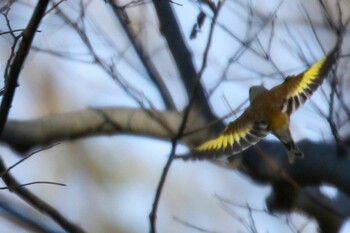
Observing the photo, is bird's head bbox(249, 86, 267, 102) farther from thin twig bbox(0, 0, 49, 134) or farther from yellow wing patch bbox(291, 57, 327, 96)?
thin twig bbox(0, 0, 49, 134)

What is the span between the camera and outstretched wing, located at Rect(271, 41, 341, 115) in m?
2.68

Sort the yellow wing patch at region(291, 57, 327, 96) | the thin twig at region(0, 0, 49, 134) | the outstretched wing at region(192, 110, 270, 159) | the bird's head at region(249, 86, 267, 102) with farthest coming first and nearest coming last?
the bird's head at region(249, 86, 267, 102), the yellow wing patch at region(291, 57, 327, 96), the outstretched wing at region(192, 110, 270, 159), the thin twig at region(0, 0, 49, 134)

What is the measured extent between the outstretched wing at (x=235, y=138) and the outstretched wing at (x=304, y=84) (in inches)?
6.2

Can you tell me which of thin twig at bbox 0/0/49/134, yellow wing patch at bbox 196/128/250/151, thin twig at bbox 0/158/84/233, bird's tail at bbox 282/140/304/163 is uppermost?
yellow wing patch at bbox 196/128/250/151

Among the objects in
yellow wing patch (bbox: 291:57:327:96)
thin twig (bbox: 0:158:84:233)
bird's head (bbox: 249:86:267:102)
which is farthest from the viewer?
bird's head (bbox: 249:86:267:102)

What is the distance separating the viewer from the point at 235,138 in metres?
2.71

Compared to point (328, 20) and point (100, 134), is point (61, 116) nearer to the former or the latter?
point (100, 134)

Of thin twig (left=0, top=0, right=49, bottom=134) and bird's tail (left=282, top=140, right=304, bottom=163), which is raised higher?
bird's tail (left=282, top=140, right=304, bottom=163)

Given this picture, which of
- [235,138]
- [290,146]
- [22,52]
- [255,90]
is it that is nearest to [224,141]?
[235,138]

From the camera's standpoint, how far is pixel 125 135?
10.3 feet

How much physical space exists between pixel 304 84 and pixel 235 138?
39 centimetres

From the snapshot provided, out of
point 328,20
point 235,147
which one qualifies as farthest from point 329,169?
point 328,20

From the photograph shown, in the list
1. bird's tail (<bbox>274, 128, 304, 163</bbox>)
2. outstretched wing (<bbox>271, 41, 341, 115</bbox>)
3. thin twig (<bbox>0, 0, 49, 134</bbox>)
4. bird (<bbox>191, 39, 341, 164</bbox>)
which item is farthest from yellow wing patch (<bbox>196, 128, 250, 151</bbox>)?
thin twig (<bbox>0, 0, 49, 134</bbox>)

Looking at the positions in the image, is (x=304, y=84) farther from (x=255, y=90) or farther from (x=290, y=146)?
(x=290, y=146)
